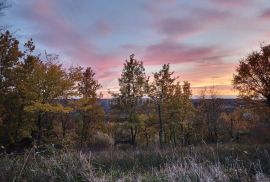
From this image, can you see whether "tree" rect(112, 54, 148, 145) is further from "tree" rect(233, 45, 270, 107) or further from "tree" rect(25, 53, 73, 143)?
"tree" rect(233, 45, 270, 107)

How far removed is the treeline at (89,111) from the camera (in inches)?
1202

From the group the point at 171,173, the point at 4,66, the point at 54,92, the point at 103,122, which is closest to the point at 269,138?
the point at 103,122

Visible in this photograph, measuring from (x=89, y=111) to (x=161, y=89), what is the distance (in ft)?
27.9

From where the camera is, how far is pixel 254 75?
48.0 metres

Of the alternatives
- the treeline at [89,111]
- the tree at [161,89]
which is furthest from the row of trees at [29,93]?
the tree at [161,89]

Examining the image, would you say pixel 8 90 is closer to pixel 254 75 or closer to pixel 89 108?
pixel 89 108

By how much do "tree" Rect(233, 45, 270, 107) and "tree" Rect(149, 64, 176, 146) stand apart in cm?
1211

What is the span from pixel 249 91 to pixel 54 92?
89.9ft

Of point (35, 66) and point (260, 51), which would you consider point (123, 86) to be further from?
point (260, 51)

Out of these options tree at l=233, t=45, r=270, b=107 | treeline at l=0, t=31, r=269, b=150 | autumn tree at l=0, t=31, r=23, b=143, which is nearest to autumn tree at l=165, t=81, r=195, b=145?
treeline at l=0, t=31, r=269, b=150

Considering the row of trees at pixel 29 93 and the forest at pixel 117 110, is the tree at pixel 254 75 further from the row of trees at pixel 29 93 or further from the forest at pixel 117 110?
the row of trees at pixel 29 93

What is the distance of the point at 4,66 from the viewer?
31641 mm

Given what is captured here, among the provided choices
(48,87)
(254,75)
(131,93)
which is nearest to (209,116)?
(254,75)

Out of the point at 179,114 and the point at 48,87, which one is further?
the point at 179,114
